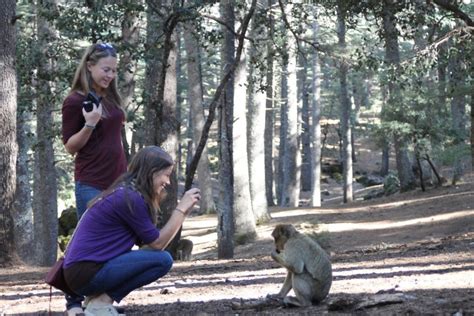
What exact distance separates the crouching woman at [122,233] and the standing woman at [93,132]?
0.80 meters

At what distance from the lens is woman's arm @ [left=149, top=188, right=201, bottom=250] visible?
5.31 metres

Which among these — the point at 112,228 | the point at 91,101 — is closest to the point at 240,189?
the point at 91,101

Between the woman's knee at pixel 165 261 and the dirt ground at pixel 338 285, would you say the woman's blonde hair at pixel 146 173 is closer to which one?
the woman's knee at pixel 165 261

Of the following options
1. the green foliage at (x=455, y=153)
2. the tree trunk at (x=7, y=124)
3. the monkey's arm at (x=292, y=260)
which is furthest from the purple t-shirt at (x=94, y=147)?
the green foliage at (x=455, y=153)

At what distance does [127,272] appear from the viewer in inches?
211

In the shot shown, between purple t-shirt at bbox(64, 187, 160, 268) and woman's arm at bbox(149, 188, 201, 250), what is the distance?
52 millimetres

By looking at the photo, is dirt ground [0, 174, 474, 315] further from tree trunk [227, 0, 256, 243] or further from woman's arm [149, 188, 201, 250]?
woman's arm [149, 188, 201, 250]

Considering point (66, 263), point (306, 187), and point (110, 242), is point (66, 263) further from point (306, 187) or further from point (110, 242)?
point (306, 187)

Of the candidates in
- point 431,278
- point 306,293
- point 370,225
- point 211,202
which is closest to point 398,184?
point 211,202

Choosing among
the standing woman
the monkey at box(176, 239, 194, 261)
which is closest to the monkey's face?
the standing woman

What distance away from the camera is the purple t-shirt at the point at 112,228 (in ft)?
17.1

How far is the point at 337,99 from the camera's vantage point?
215 feet

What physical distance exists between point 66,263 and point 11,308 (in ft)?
11.2

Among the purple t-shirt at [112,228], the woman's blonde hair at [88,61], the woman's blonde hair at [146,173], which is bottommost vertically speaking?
the purple t-shirt at [112,228]
